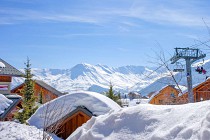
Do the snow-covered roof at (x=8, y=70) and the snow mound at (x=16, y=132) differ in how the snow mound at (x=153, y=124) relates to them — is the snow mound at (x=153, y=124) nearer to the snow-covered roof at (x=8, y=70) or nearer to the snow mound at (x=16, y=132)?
the snow mound at (x=16, y=132)

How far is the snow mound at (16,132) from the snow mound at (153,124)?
20.7 feet

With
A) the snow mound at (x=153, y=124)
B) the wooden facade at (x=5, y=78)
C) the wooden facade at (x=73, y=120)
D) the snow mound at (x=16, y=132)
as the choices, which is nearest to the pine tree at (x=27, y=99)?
the wooden facade at (x=5, y=78)

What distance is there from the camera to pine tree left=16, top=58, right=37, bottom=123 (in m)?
22.1

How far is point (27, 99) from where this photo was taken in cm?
2552

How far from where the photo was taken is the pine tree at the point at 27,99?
22.1m

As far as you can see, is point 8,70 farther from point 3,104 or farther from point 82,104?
point 82,104

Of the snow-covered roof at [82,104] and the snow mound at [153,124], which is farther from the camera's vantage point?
the snow-covered roof at [82,104]

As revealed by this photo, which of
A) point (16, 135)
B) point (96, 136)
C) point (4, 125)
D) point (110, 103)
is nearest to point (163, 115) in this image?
point (96, 136)

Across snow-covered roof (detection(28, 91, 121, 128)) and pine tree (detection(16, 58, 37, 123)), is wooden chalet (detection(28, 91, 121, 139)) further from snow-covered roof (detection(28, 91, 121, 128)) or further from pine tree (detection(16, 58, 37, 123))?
pine tree (detection(16, 58, 37, 123))

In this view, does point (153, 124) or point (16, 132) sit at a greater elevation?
point (153, 124)

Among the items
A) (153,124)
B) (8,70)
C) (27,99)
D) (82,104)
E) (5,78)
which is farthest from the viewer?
(27,99)

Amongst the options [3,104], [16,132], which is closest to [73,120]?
[16,132]

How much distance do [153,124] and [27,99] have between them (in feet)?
77.2

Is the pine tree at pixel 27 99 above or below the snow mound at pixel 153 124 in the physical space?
below
